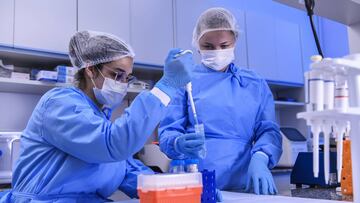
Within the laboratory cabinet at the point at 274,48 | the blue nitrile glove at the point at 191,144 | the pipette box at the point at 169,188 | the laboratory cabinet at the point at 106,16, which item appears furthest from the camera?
the laboratory cabinet at the point at 274,48

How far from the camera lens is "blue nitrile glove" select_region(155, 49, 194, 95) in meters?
0.90

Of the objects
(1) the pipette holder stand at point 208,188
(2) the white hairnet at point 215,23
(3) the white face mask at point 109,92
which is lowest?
(1) the pipette holder stand at point 208,188

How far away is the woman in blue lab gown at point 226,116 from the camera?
1.24m

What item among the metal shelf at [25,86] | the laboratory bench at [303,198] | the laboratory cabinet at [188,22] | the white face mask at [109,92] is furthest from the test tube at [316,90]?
the laboratory cabinet at [188,22]

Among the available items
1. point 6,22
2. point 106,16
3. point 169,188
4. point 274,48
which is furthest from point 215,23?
point 274,48

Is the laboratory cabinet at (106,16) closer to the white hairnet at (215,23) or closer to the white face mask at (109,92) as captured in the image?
the white hairnet at (215,23)

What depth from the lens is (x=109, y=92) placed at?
1.09 metres

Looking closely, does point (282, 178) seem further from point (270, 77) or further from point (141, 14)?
point (141, 14)

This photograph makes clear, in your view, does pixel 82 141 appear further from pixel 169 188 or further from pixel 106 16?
pixel 106 16

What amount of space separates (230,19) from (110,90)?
599 mm

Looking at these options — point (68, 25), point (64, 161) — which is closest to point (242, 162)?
point (64, 161)

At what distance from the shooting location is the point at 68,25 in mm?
2170

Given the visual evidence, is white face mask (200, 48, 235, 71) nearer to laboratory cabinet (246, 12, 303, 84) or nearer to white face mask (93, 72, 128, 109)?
white face mask (93, 72, 128, 109)

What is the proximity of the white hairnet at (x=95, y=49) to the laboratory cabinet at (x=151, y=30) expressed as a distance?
1.22 meters
